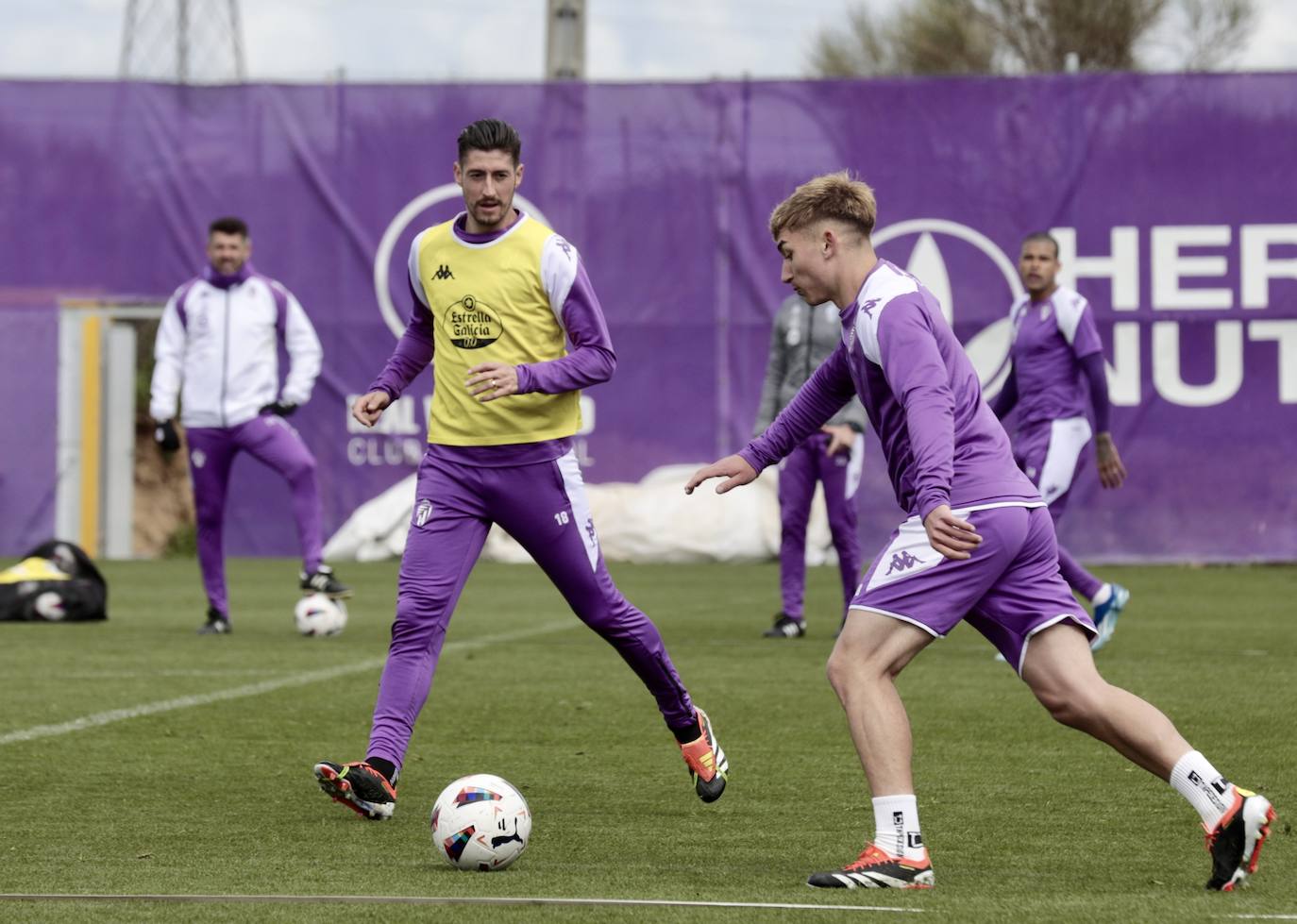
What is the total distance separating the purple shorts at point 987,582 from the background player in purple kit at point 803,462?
6511mm

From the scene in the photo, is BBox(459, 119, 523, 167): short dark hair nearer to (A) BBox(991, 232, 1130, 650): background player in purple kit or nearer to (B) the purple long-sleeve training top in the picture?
(B) the purple long-sleeve training top

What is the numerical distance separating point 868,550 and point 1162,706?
10.4 m

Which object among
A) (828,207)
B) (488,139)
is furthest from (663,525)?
(828,207)

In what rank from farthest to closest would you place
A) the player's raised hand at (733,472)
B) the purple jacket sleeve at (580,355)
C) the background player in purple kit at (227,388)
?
the background player in purple kit at (227,388) < the purple jacket sleeve at (580,355) < the player's raised hand at (733,472)

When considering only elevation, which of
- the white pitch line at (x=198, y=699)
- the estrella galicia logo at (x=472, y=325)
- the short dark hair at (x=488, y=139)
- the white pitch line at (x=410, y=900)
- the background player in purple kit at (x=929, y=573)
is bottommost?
the white pitch line at (x=198, y=699)

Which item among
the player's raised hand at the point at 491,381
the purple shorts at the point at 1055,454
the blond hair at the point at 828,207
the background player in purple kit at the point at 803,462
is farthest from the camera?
the background player in purple kit at the point at 803,462

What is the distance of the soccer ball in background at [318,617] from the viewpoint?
38.3 ft

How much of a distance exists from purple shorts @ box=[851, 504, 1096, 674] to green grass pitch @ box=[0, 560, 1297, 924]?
62 centimetres

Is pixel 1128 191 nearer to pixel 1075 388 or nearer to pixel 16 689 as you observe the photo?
pixel 1075 388

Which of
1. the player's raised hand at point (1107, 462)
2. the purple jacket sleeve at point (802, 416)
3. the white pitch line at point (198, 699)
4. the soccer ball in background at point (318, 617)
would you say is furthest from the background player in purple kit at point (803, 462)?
the purple jacket sleeve at point (802, 416)

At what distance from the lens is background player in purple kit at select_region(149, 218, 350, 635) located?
12.0 metres

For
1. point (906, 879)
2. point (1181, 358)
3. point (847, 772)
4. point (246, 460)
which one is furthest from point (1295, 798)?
point (246, 460)

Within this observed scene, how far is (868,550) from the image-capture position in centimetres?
1880

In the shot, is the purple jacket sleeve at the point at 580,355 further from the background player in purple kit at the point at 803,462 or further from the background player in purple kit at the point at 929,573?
the background player in purple kit at the point at 803,462
